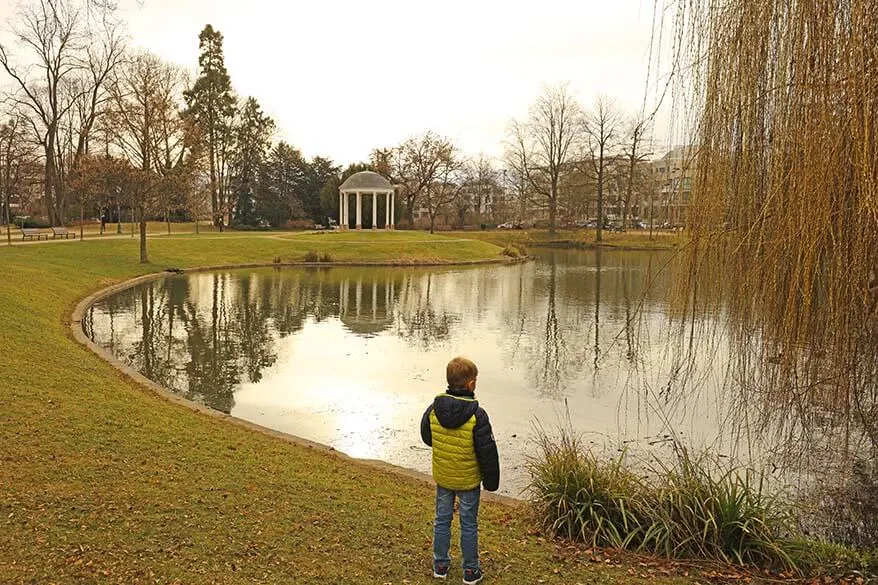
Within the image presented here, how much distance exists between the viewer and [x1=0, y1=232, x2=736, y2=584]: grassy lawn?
4012mm

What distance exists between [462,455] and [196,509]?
2.21 meters

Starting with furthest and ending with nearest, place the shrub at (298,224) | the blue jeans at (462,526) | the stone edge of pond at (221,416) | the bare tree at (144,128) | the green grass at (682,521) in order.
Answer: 1. the shrub at (298,224)
2. the bare tree at (144,128)
3. the stone edge of pond at (221,416)
4. the green grass at (682,521)
5. the blue jeans at (462,526)

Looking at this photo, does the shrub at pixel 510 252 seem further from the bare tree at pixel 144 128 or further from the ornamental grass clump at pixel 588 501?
the ornamental grass clump at pixel 588 501

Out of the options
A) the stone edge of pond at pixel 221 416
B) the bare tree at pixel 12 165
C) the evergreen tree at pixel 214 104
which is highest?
the evergreen tree at pixel 214 104

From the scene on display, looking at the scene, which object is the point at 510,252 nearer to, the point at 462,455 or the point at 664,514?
the point at 664,514

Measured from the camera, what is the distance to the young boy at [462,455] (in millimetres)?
3863

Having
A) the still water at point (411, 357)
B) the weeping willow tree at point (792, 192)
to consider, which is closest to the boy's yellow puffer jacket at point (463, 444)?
the still water at point (411, 357)

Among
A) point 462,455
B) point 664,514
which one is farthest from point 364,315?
point 462,455

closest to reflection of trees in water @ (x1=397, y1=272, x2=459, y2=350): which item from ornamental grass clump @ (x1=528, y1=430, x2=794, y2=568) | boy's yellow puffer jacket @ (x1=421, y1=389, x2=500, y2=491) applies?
ornamental grass clump @ (x1=528, y1=430, x2=794, y2=568)

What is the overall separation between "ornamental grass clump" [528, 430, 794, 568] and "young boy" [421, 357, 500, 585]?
1281 millimetres

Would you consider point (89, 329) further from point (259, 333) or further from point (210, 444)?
point (210, 444)

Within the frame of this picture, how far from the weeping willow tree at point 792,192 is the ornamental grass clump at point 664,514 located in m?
0.78

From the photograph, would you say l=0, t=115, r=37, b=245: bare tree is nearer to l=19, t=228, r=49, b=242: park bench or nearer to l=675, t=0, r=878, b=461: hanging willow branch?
l=19, t=228, r=49, b=242: park bench

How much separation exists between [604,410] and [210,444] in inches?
213
